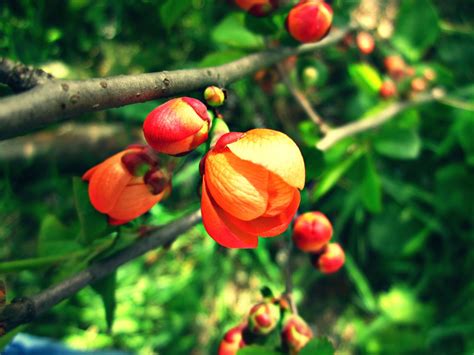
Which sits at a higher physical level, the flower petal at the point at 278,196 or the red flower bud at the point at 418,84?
the flower petal at the point at 278,196

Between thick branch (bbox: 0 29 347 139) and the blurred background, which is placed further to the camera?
the blurred background

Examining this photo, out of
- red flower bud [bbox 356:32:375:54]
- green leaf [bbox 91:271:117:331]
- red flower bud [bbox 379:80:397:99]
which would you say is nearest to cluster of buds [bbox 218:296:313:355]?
green leaf [bbox 91:271:117:331]

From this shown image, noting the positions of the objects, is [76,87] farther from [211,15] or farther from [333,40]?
[211,15]

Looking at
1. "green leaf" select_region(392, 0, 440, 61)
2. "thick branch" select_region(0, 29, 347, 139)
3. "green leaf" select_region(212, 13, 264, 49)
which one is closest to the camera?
"thick branch" select_region(0, 29, 347, 139)

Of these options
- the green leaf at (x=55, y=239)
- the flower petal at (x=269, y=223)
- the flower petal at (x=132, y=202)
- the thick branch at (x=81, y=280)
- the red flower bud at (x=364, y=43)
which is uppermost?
the flower petal at (x=269, y=223)

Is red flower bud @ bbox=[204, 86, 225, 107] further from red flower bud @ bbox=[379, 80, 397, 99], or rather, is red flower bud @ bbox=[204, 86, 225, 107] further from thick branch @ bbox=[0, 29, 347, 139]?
red flower bud @ bbox=[379, 80, 397, 99]

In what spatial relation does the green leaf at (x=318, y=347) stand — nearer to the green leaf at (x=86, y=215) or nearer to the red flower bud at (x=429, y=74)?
the green leaf at (x=86, y=215)

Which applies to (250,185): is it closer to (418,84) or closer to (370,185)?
(370,185)

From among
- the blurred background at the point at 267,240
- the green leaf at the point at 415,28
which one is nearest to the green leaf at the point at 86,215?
the blurred background at the point at 267,240

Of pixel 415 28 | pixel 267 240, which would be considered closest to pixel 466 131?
pixel 415 28
